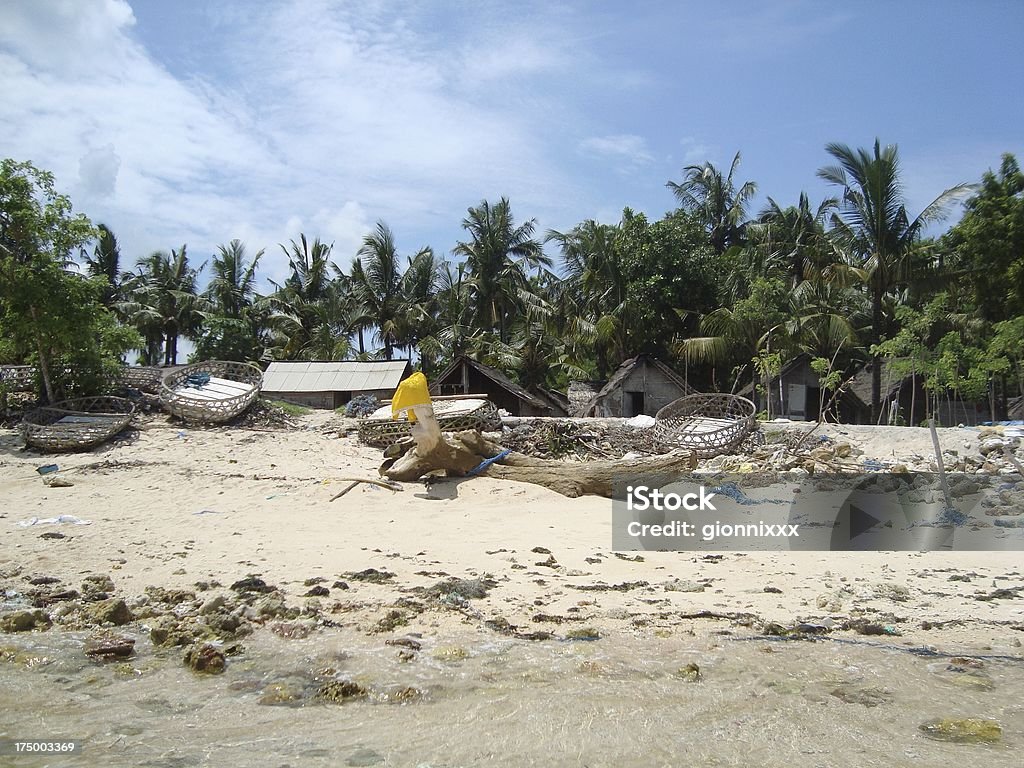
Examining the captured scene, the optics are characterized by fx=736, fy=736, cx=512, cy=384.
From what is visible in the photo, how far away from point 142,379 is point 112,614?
1380 cm

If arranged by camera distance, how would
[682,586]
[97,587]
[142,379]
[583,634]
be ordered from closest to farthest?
[583,634], [97,587], [682,586], [142,379]

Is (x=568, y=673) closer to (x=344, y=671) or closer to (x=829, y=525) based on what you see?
(x=344, y=671)

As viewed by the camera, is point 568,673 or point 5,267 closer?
point 568,673

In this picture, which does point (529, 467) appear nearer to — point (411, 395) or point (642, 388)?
point (411, 395)

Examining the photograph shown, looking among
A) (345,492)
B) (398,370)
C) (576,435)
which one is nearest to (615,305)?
(398,370)

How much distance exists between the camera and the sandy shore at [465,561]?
19.3ft

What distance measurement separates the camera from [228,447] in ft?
46.2

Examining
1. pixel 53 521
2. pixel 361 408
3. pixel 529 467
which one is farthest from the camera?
pixel 361 408

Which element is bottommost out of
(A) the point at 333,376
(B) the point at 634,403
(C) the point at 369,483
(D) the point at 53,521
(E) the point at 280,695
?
(E) the point at 280,695

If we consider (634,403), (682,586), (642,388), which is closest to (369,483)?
(682,586)

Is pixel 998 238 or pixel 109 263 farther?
pixel 109 263

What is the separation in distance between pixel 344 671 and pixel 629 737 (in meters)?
1.93

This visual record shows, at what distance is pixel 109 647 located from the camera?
514 centimetres

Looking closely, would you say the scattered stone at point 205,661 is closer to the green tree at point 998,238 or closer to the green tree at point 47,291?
the green tree at point 47,291
